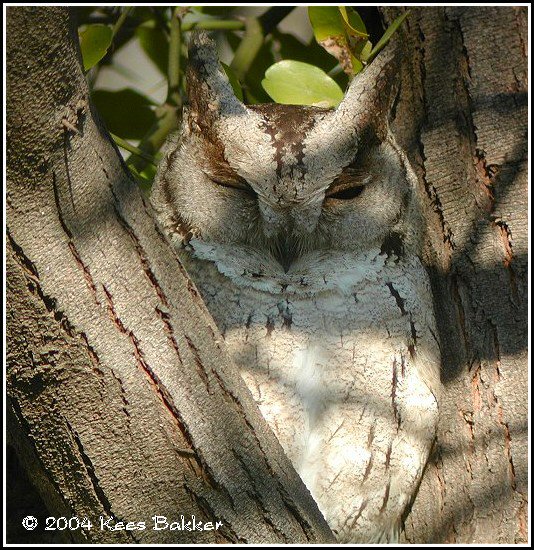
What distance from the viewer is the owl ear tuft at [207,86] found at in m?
2.20

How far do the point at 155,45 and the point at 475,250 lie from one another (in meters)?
1.46

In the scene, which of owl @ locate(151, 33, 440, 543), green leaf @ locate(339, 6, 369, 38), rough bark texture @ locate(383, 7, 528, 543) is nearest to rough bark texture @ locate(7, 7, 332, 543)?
owl @ locate(151, 33, 440, 543)

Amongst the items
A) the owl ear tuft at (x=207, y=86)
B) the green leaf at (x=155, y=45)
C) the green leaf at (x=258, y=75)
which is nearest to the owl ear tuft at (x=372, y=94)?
the owl ear tuft at (x=207, y=86)

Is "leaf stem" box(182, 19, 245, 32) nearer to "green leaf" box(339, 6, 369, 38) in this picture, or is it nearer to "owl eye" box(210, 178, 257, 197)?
"green leaf" box(339, 6, 369, 38)

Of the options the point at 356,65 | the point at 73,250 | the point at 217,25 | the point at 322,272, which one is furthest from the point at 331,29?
the point at 73,250

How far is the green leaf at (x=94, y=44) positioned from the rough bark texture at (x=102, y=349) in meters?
0.85

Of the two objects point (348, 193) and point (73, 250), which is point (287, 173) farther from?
point (73, 250)

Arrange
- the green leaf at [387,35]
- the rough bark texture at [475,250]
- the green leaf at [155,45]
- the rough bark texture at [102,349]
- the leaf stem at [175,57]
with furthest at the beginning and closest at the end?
the green leaf at [155,45]
the leaf stem at [175,57]
the green leaf at [387,35]
the rough bark texture at [475,250]
the rough bark texture at [102,349]

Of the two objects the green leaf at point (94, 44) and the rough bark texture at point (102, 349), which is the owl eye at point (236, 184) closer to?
the green leaf at point (94, 44)

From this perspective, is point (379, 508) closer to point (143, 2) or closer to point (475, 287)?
point (475, 287)

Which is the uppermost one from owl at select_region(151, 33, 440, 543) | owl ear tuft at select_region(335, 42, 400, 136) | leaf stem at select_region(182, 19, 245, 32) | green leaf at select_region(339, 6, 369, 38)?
green leaf at select_region(339, 6, 369, 38)

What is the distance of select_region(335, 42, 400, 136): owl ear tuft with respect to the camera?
Answer: 220 centimetres

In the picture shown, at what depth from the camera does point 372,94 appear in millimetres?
2207

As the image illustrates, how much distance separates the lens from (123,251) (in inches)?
52.5
